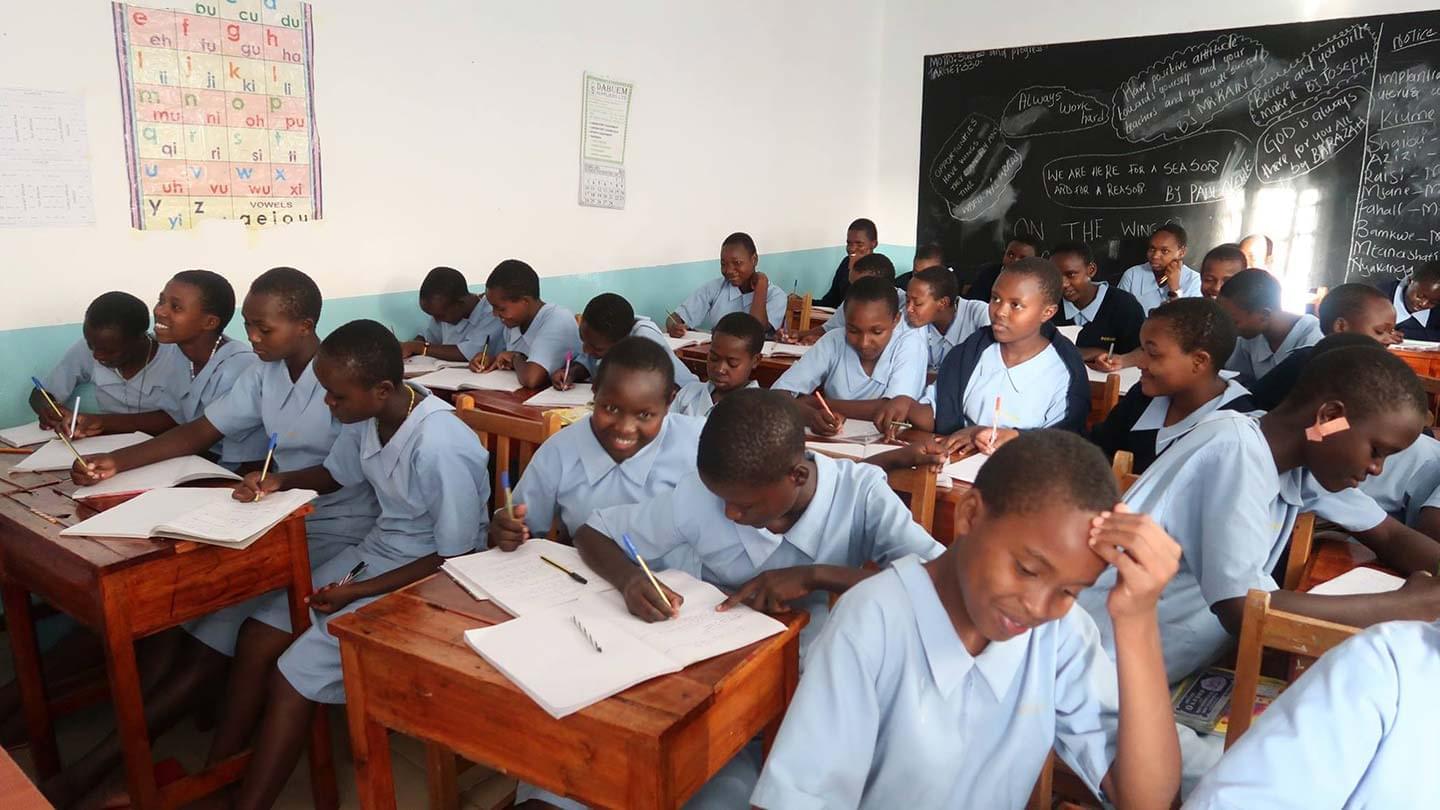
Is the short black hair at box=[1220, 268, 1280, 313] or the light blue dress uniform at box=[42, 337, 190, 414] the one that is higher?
the short black hair at box=[1220, 268, 1280, 313]

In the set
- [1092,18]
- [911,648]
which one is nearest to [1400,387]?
[911,648]

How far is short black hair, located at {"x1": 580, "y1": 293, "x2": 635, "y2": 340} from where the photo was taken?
3.21m

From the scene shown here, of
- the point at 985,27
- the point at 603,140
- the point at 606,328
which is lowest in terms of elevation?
the point at 606,328

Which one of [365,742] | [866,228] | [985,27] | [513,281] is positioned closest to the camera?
[365,742]

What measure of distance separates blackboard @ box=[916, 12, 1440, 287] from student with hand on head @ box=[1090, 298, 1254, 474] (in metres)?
3.62

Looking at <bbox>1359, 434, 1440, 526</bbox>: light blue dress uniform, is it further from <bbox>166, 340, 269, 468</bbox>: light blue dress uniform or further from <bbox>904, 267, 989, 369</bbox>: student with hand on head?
<bbox>166, 340, 269, 468</bbox>: light blue dress uniform

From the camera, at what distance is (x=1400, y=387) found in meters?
1.53

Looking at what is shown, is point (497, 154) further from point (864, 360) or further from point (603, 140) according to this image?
point (864, 360)

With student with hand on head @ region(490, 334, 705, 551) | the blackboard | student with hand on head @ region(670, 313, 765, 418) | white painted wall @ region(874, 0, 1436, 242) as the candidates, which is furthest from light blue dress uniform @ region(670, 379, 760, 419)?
white painted wall @ region(874, 0, 1436, 242)

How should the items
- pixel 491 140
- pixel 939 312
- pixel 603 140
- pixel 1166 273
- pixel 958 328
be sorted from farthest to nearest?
pixel 1166 273
pixel 603 140
pixel 958 328
pixel 939 312
pixel 491 140

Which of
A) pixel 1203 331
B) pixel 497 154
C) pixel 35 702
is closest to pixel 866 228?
pixel 497 154

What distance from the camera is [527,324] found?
3.63 m

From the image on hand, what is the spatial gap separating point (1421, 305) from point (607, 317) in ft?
13.0

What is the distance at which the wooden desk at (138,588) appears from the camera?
167 cm
